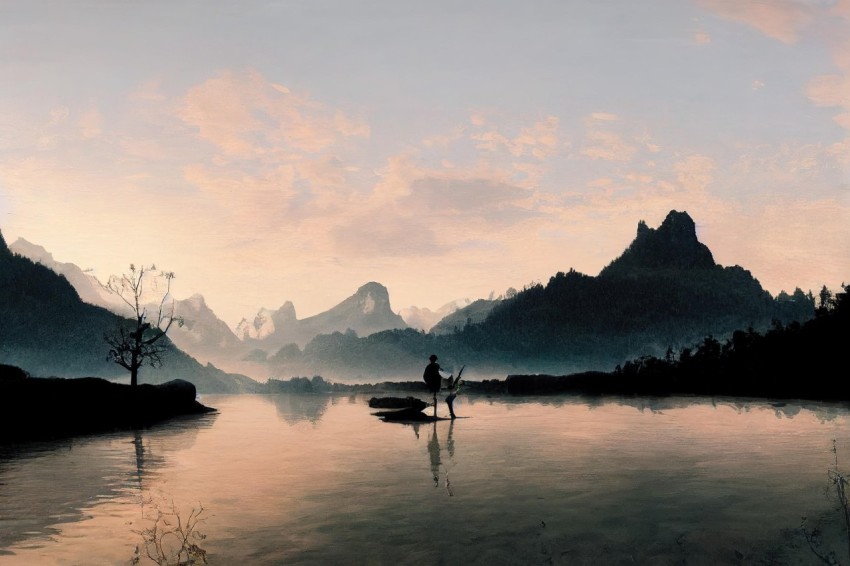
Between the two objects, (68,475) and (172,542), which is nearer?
(172,542)

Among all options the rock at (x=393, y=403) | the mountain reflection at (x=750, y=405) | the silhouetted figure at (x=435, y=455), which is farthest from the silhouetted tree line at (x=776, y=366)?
the silhouetted figure at (x=435, y=455)

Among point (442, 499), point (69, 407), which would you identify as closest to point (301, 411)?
point (69, 407)

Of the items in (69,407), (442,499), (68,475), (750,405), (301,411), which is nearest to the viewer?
(442,499)

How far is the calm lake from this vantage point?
11.9 m

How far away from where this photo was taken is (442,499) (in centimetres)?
1688

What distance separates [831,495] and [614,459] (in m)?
8.82

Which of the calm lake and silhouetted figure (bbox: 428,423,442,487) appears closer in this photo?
the calm lake

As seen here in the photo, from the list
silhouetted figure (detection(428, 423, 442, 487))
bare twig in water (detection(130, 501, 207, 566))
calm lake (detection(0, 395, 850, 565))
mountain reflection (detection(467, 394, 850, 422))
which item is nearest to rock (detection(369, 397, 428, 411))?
mountain reflection (detection(467, 394, 850, 422))

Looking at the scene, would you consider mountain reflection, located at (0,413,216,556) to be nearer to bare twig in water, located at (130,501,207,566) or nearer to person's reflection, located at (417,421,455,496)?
bare twig in water, located at (130,501,207,566)

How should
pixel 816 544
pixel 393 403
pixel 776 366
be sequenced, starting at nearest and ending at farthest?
pixel 816 544 < pixel 393 403 < pixel 776 366

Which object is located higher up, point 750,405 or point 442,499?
point 442,499

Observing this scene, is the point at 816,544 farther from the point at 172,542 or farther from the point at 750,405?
the point at 750,405

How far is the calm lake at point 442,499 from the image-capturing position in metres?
11.9

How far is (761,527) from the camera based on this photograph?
13.2 m
